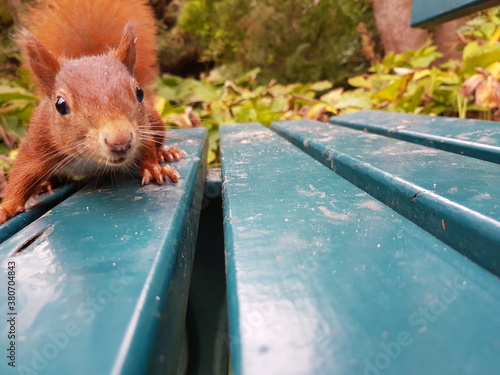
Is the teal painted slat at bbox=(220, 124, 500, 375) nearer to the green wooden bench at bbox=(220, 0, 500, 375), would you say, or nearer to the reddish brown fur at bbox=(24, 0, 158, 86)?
the green wooden bench at bbox=(220, 0, 500, 375)

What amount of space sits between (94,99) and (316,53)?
3423 mm

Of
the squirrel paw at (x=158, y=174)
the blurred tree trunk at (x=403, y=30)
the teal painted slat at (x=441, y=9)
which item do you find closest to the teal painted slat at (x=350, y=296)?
the squirrel paw at (x=158, y=174)

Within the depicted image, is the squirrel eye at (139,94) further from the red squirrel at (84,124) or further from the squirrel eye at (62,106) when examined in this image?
the squirrel eye at (62,106)

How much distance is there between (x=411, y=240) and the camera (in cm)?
36

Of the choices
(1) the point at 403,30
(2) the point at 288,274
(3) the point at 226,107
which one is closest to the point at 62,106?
(2) the point at 288,274

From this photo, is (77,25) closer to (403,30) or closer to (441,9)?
(441,9)

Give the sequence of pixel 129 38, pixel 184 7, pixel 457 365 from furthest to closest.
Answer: pixel 184 7
pixel 129 38
pixel 457 365

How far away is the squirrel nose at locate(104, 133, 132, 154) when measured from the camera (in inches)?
23.3

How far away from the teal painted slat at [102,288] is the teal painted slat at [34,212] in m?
0.09

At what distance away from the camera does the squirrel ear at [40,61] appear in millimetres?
697

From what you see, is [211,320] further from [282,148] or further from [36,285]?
[36,285]

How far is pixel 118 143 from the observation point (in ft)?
1.95

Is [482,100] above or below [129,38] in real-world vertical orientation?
below

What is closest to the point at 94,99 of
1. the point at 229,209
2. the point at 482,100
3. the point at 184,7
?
the point at 229,209
